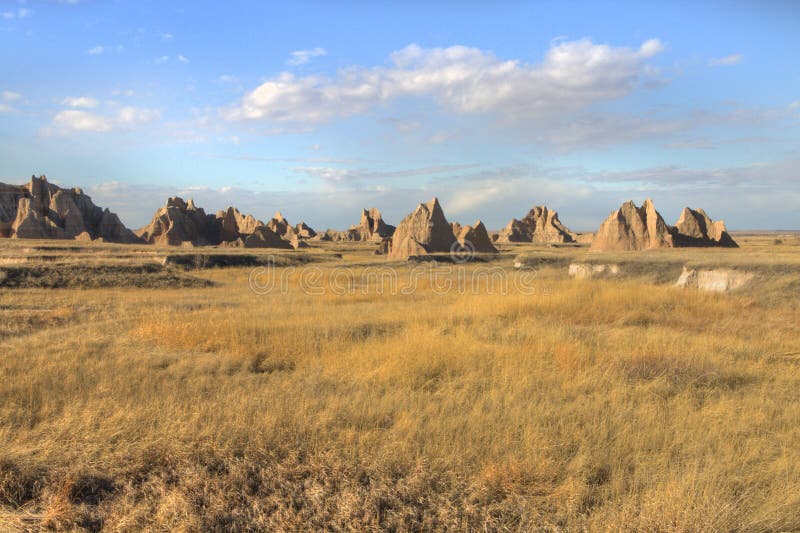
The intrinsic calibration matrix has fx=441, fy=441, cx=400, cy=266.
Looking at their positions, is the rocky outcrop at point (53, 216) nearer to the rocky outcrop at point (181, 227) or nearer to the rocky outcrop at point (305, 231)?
the rocky outcrop at point (181, 227)

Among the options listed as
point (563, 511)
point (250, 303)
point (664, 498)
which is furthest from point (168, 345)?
point (664, 498)

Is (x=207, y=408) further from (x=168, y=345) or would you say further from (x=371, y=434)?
(x=168, y=345)

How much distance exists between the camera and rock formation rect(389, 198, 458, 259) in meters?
41.2

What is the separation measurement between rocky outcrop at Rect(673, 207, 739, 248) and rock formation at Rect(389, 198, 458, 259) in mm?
19196

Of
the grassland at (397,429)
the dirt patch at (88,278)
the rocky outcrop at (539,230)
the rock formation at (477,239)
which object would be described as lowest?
the grassland at (397,429)

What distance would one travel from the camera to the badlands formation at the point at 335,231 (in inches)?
1400

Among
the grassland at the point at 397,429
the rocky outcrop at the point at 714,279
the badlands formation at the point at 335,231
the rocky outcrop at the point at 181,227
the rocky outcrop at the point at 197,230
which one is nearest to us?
the grassland at the point at 397,429

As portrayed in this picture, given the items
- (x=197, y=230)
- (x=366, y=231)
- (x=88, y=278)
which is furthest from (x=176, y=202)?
(x=88, y=278)

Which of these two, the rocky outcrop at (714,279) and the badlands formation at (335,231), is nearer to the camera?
the rocky outcrop at (714,279)

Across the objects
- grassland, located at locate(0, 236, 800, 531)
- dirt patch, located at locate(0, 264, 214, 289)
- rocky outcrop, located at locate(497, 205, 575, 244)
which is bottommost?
grassland, located at locate(0, 236, 800, 531)

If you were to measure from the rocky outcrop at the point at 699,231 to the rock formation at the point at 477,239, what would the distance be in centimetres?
1633

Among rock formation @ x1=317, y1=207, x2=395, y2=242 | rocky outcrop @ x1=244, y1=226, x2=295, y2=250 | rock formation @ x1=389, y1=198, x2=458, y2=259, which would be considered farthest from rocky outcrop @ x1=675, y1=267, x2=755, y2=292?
rock formation @ x1=317, y1=207, x2=395, y2=242

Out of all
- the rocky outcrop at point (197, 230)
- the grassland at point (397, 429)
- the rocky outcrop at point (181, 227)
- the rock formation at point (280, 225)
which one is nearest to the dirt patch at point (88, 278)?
the grassland at point (397, 429)

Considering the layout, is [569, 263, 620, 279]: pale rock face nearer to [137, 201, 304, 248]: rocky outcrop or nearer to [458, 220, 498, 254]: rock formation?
[458, 220, 498, 254]: rock formation
